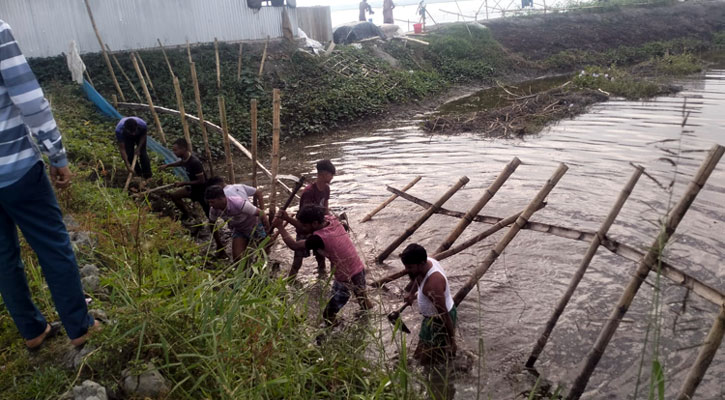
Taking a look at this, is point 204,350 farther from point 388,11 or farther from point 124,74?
point 388,11

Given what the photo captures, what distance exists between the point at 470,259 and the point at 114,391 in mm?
4625

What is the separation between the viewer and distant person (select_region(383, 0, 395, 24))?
25.1 m

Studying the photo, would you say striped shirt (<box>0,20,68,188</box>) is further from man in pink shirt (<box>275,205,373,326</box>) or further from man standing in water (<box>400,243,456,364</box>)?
man standing in water (<box>400,243,456,364</box>)

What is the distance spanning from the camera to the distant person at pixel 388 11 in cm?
2512

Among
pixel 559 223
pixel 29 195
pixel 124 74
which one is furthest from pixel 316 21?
pixel 29 195

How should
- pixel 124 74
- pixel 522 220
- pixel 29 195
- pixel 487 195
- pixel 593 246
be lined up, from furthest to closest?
pixel 124 74 → pixel 487 195 → pixel 522 220 → pixel 593 246 → pixel 29 195

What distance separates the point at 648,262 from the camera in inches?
125

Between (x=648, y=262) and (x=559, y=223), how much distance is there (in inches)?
169

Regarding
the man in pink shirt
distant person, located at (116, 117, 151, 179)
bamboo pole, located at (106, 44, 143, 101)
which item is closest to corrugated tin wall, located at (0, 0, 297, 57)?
bamboo pole, located at (106, 44, 143, 101)

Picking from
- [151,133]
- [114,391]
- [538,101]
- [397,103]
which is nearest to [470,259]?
[114,391]

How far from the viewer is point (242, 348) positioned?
10.0ft

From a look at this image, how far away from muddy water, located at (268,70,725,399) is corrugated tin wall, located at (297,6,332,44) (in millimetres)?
7623

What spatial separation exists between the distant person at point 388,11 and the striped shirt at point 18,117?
79.7 ft

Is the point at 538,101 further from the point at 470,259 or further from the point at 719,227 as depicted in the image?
the point at 470,259
